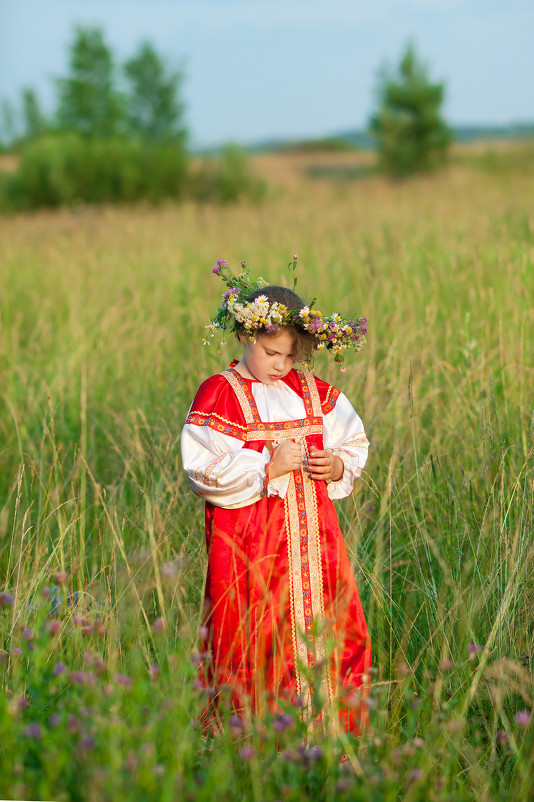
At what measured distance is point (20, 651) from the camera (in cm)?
178

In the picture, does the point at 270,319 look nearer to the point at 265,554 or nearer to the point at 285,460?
the point at 285,460

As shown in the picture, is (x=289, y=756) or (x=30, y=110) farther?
(x=30, y=110)

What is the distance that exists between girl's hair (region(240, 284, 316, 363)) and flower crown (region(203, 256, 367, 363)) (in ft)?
0.04

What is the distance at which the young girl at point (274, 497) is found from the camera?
2002 millimetres

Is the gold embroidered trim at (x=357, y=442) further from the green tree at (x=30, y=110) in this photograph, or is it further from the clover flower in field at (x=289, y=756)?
the green tree at (x=30, y=110)

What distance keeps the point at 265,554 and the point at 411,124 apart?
27586mm

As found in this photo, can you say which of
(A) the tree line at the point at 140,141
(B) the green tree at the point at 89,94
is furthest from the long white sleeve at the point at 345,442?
(B) the green tree at the point at 89,94

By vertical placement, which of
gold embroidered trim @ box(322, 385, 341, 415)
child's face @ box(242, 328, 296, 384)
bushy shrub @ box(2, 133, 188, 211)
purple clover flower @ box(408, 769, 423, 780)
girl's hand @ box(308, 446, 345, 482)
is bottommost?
purple clover flower @ box(408, 769, 423, 780)

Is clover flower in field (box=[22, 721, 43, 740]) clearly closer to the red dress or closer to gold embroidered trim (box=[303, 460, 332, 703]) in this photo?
the red dress

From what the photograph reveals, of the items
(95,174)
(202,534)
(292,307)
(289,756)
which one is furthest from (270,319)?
(95,174)

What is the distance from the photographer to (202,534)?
2.68 meters

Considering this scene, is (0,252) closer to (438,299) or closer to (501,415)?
(438,299)

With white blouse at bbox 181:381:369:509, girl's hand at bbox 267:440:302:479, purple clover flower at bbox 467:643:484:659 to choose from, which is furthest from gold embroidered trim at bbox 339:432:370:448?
purple clover flower at bbox 467:643:484:659

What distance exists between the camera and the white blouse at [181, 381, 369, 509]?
1.99 m
